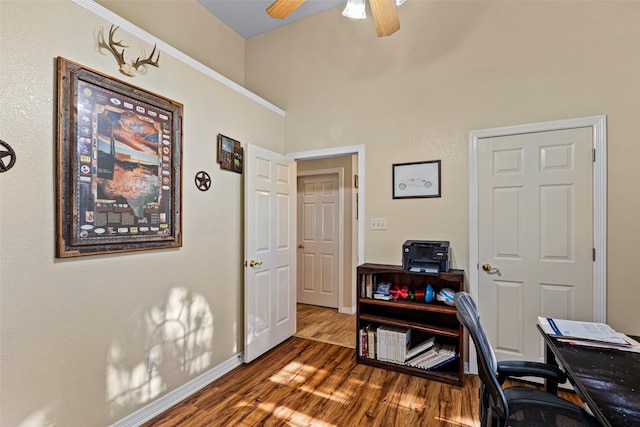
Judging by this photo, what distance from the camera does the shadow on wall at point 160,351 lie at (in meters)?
1.85

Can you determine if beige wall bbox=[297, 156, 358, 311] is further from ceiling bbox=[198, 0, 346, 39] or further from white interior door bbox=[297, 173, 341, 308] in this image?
ceiling bbox=[198, 0, 346, 39]

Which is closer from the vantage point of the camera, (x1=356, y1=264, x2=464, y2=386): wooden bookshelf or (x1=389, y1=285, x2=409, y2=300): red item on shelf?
(x1=356, y1=264, x2=464, y2=386): wooden bookshelf

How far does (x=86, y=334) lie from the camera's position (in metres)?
1.70

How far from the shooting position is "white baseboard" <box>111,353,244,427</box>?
192 centimetres

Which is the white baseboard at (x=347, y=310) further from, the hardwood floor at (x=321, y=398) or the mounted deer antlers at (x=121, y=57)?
the mounted deer antlers at (x=121, y=57)

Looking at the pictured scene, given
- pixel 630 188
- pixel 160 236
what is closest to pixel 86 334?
pixel 160 236

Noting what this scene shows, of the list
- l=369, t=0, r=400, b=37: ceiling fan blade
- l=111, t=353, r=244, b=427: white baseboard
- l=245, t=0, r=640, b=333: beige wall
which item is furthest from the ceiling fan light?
l=111, t=353, r=244, b=427: white baseboard

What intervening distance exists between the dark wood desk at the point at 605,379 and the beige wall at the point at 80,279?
234 cm

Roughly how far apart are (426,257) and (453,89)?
1.52 m

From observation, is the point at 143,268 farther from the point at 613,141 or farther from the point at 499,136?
the point at 613,141

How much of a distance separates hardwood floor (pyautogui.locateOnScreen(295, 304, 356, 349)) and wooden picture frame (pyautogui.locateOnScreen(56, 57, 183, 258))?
6.49 ft

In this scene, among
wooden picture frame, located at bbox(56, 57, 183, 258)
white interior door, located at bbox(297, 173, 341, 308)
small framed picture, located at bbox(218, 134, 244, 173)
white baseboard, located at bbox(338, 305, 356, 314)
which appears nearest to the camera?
wooden picture frame, located at bbox(56, 57, 183, 258)

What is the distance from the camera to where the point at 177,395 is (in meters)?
2.21

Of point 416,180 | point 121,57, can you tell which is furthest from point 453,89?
point 121,57
